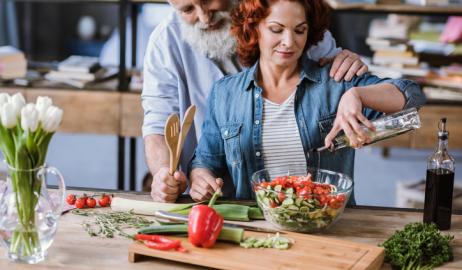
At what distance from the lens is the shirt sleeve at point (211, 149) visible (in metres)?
2.61

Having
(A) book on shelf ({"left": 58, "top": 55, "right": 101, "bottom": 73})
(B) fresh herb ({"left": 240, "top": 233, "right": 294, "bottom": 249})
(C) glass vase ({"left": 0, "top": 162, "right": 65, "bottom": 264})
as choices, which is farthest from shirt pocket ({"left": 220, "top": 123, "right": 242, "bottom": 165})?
(A) book on shelf ({"left": 58, "top": 55, "right": 101, "bottom": 73})

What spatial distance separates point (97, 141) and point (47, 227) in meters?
4.76

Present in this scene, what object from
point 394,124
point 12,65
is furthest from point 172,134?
point 12,65

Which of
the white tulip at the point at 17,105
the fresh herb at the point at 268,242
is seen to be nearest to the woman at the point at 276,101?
the fresh herb at the point at 268,242

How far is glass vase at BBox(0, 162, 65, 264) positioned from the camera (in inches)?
76.5

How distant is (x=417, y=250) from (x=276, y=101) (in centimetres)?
82

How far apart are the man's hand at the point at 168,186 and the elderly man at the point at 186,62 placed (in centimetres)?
31

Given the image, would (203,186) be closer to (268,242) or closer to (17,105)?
(268,242)

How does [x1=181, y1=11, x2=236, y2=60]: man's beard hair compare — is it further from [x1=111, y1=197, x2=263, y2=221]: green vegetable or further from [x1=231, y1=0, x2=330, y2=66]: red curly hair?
[x1=111, y1=197, x2=263, y2=221]: green vegetable

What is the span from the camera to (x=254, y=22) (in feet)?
8.39

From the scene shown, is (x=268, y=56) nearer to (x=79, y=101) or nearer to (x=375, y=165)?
(x=79, y=101)

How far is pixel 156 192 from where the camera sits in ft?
7.82

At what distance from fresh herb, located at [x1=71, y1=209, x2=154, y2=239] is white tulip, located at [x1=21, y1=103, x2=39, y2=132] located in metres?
0.39

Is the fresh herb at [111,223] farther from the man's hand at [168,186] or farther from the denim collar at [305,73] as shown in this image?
the denim collar at [305,73]
